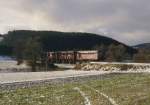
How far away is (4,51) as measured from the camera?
17275cm

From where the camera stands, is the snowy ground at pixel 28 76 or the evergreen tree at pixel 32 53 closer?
the snowy ground at pixel 28 76

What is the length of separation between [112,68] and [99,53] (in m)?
37.9

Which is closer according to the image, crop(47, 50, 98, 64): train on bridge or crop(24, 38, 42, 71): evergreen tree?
crop(24, 38, 42, 71): evergreen tree

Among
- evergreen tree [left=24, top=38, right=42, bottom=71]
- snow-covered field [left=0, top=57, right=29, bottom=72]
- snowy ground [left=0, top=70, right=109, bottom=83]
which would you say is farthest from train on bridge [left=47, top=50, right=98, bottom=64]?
snowy ground [left=0, top=70, right=109, bottom=83]

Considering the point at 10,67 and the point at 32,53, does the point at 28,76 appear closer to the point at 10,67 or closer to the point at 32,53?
the point at 10,67

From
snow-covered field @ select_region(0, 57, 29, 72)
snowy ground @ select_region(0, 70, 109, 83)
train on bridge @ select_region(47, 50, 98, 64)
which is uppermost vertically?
train on bridge @ select_region(47, 50, 98, 64)

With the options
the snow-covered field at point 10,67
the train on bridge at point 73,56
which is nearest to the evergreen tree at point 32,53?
the snow-covered field at point 10,67

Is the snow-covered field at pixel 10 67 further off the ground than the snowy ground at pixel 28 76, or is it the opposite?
the snow-covered field at pixel 10 67

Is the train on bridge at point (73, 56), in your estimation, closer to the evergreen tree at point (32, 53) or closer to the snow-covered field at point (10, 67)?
the evergreen tree at point (32, 53)

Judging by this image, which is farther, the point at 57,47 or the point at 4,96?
the point at 57,47

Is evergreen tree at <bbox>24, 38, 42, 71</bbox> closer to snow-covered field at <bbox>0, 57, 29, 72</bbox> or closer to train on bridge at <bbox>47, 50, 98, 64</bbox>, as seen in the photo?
snow-covered field at <bbox>0, 57, 29, 72</bbox>

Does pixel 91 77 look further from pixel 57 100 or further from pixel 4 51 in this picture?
pixel 4 51

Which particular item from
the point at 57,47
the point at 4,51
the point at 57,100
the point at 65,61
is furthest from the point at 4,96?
the point at 57,47

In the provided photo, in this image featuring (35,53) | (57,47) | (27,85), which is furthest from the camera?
(57,47)
